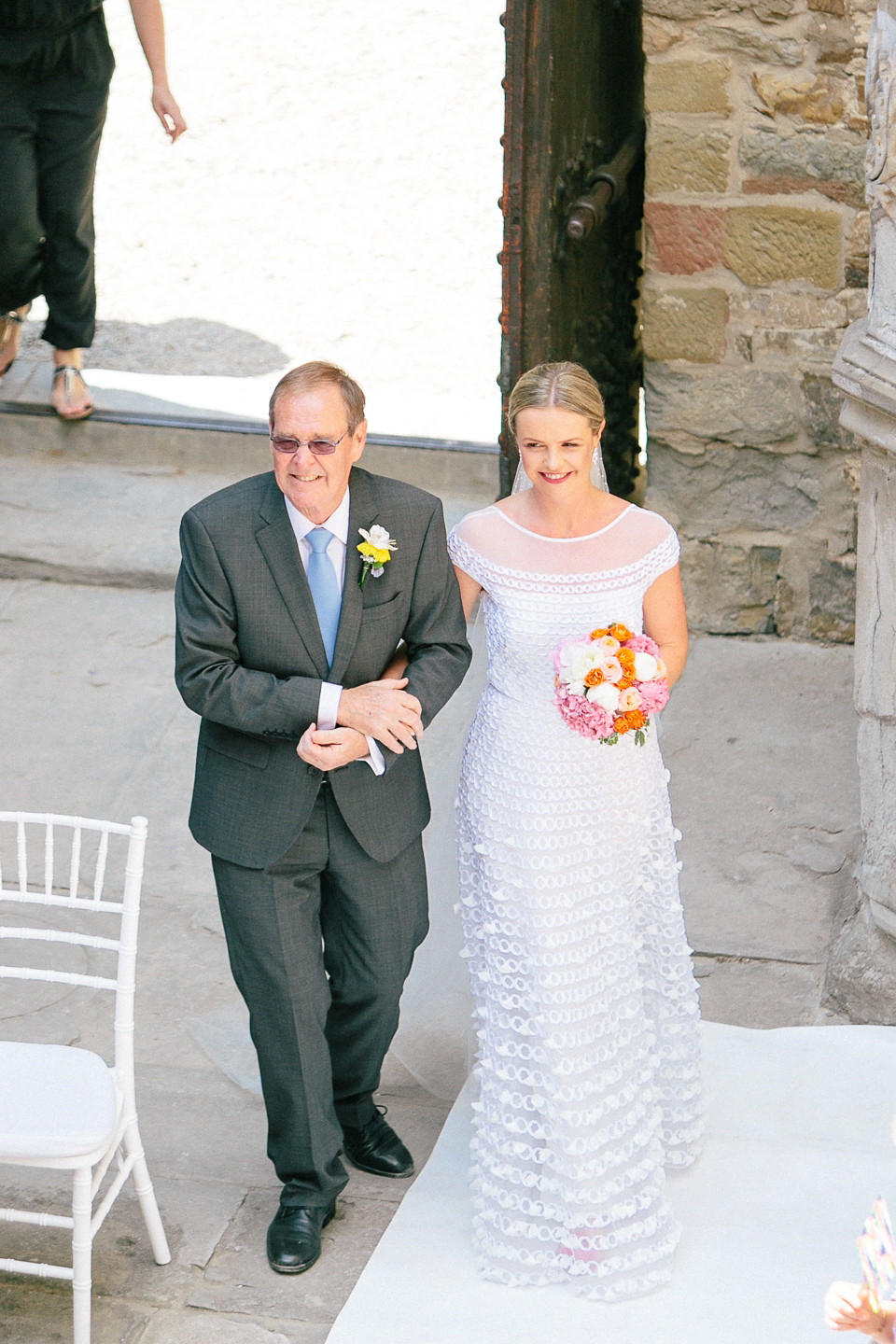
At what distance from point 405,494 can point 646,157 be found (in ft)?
9.36

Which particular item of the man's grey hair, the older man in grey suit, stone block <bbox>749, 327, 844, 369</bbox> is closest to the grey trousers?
the older man in grey suit

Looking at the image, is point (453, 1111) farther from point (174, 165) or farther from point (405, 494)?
point (174, 165)

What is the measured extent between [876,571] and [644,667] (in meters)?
1.15

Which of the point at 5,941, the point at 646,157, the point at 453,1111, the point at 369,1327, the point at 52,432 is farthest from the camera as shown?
the point at 52,432

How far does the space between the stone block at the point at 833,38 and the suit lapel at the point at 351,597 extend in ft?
9.99

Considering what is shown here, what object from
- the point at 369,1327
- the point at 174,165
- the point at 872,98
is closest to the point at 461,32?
the point at 174,165

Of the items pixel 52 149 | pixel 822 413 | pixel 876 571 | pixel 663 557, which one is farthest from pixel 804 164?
pixel 52 149

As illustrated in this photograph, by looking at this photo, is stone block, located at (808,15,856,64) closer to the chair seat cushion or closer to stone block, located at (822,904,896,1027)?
stone block, located at (822,904,896,1027)

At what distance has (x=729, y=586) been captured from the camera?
21.4ft

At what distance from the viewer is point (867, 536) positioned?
14.7 feet

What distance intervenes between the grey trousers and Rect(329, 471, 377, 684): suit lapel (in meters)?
0.27

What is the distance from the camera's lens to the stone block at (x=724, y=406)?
246 inches

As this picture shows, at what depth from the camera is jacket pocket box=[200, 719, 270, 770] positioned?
3682 millimetres

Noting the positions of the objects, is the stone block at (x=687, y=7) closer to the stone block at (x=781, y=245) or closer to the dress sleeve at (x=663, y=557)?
the stone block at (x=781, y=245)
